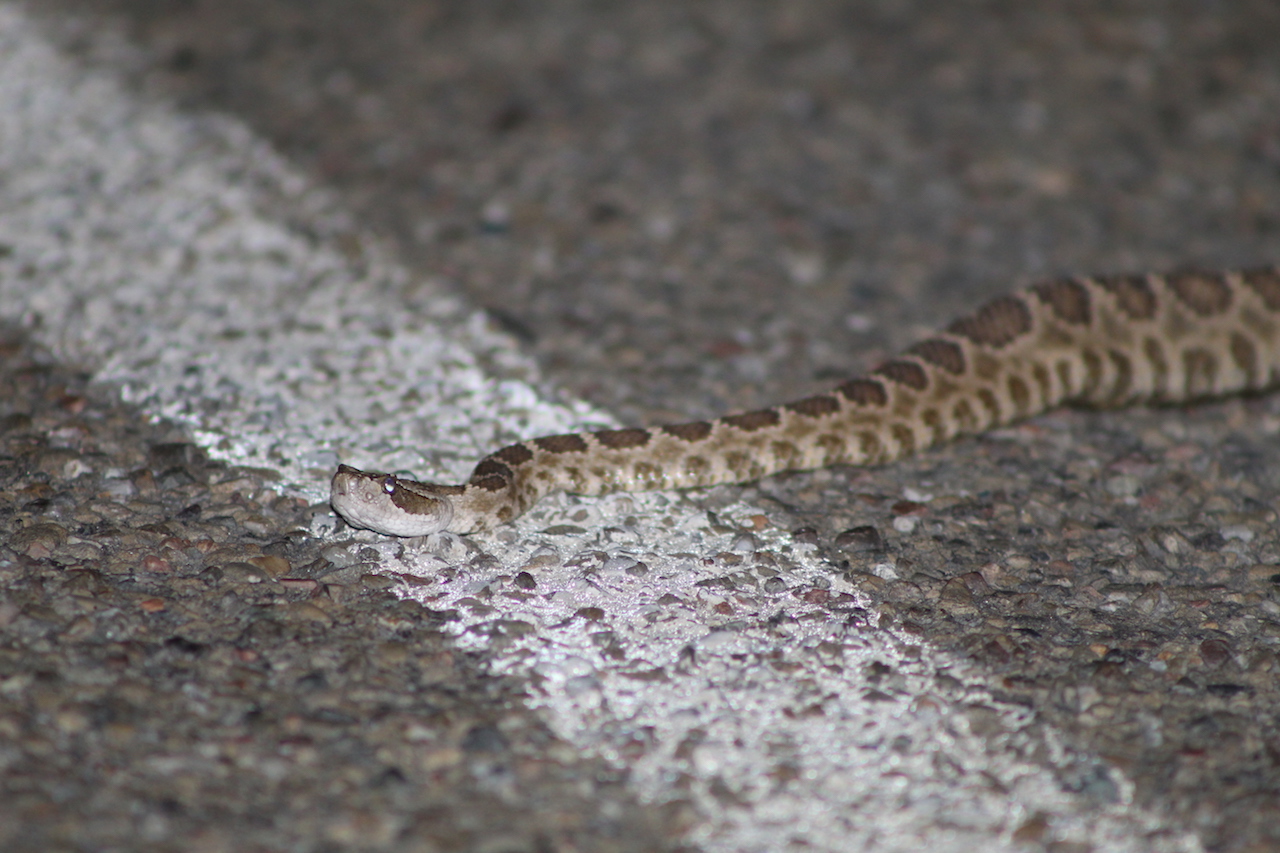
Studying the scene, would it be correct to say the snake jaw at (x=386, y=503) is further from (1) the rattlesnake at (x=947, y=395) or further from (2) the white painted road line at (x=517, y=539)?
(2) the white painted road line at (x=517, y=539)

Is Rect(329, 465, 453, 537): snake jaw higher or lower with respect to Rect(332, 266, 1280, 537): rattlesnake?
lower

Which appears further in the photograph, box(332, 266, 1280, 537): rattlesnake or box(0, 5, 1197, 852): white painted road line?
box(332, 266, 1280, 537): rattlesnake

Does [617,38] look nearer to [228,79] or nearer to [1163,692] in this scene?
[228,79]

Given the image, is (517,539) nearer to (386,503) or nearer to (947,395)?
(386,503)

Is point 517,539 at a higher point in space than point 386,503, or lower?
lower

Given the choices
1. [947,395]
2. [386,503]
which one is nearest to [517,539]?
[386,503]

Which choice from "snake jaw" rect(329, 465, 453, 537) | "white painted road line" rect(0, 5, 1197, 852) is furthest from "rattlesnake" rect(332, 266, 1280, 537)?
"white painted road line" rect(0, 5, 1197, 852)

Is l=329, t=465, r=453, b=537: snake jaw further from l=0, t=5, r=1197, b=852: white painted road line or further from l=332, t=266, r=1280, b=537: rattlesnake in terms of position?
l=0, t=5, r=1197, b=852: white painted road line
